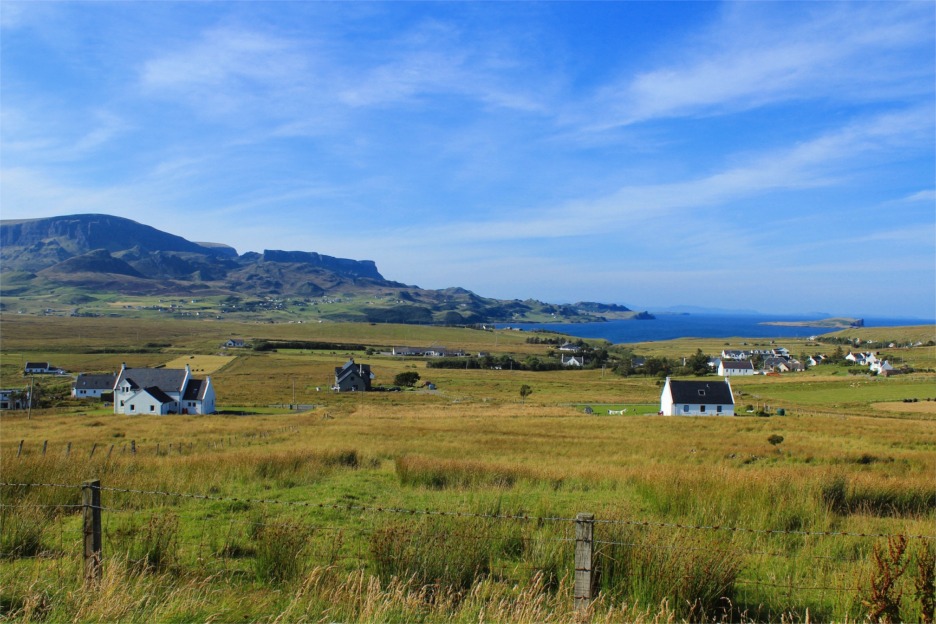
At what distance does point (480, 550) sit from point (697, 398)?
57.4m

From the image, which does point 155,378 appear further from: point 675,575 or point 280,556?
point 675,575

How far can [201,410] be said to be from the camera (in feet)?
208

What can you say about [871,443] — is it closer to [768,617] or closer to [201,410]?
[768,617]

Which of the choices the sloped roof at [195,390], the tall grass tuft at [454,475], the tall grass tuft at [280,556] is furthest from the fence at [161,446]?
Answer: the sloped roof at [195,390]

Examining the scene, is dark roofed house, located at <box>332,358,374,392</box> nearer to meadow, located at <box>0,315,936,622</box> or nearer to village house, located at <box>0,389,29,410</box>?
village house, located at <box>0,389,29,410</box>

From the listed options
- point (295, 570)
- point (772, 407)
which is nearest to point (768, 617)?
point (295, 570)

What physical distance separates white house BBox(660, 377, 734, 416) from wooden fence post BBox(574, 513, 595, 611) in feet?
184

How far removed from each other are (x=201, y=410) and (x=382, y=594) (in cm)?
6448

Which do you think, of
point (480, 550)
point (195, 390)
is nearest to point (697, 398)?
point (195, 390)

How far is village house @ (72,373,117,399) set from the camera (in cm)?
8056

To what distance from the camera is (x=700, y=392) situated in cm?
5975

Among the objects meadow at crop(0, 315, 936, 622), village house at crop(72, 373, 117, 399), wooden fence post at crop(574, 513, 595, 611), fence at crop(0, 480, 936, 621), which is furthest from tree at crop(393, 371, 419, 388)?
wooden fence post at crop(574, 513, 595, 611)

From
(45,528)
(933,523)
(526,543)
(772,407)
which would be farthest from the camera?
(772,407)

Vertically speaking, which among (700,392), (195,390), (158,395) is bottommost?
(158,395)
